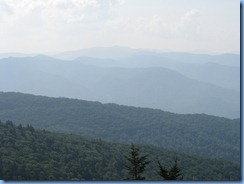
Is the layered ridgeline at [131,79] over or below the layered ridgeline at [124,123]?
over

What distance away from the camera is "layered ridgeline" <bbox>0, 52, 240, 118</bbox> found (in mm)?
77912

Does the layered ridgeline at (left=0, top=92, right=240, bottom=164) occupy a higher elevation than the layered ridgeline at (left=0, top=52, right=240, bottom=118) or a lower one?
lower

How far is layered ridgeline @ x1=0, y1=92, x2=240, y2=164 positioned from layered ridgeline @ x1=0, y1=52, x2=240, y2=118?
34300mm

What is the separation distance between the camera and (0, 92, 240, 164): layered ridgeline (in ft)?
84.6

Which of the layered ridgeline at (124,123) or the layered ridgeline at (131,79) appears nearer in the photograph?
the layered ridgeline at (124,123)

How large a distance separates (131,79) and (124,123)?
2831 inches

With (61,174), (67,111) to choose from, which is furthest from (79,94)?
(61,174)

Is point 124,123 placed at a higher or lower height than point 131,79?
lower

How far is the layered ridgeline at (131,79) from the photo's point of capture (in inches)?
3067

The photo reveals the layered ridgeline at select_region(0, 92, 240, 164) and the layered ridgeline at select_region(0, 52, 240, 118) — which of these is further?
the layered ridgeline at select_region(0, 52, 240, 118)

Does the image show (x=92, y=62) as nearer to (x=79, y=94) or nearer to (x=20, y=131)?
(x=79, y=94)

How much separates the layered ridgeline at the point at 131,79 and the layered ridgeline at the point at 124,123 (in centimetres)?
3430

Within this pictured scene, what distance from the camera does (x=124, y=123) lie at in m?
30.0

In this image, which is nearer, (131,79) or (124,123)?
(124,123)
